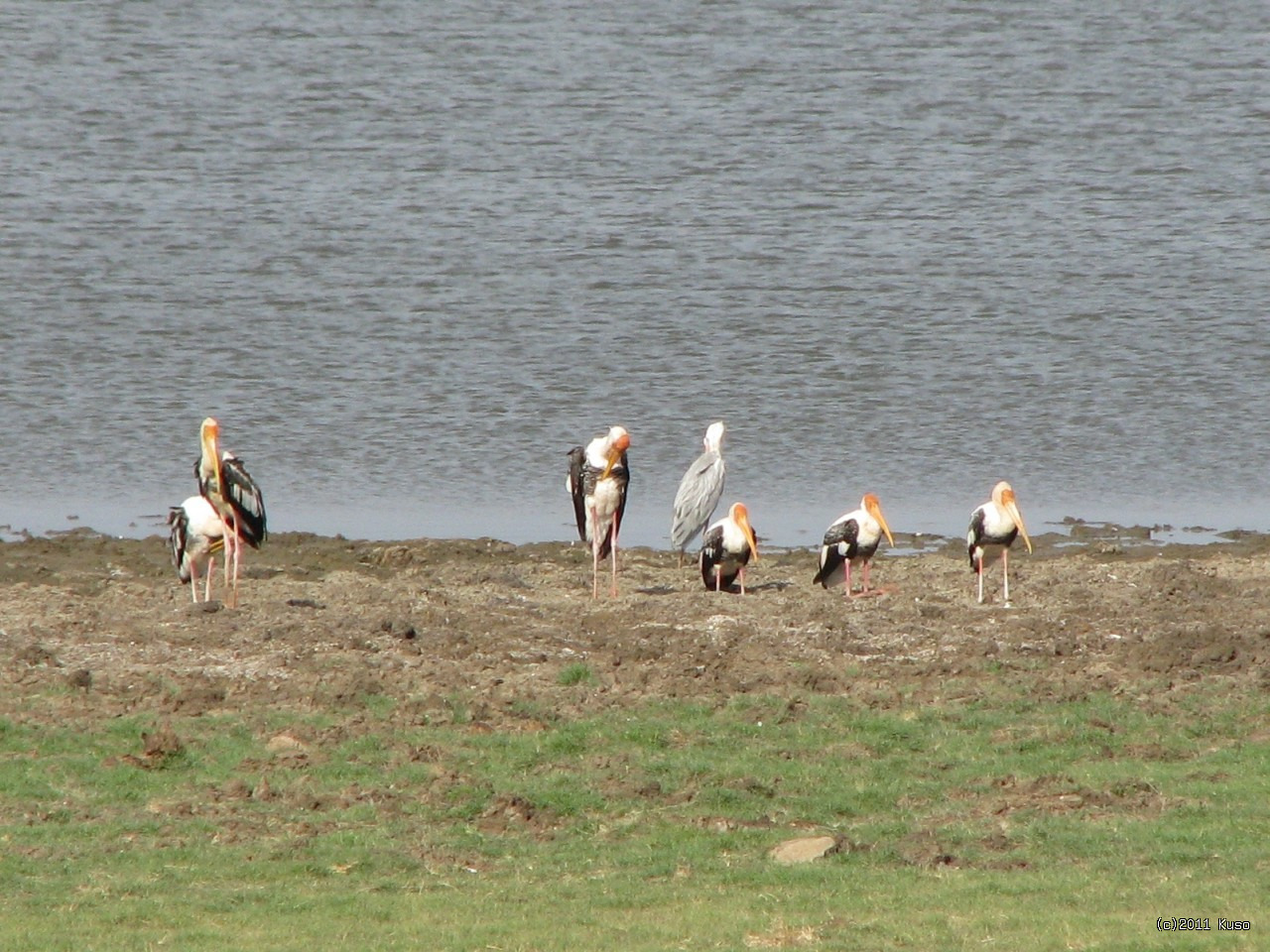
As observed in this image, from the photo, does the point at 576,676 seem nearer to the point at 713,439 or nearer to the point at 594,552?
the point at 594,552

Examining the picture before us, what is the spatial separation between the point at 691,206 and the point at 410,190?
439 centimetres

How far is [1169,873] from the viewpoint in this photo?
9320 millimetres

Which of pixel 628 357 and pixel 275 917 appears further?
pixel 628 357

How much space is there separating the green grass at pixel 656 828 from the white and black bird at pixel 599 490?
14.2 ft

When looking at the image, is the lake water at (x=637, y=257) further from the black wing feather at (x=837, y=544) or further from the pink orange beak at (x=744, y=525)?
the black wing feather at (x=837, y=544)

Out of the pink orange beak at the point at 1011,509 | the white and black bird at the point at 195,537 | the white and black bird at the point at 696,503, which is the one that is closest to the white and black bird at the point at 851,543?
the pink orange beak at the point at 1011,509

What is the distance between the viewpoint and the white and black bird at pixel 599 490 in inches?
643

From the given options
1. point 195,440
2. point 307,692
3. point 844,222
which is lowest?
point 307,692

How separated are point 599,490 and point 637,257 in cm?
1268

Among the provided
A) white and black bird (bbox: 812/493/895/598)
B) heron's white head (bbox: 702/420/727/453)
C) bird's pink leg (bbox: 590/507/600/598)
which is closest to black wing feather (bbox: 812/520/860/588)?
white and black bird (bbox: 812/493/895/598)

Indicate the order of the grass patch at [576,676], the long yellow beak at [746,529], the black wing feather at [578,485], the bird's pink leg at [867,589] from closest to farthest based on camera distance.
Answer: the grass patch at [576,676], the bird's pink leg at [867,589], the long yellow beak at [746,529], the black wing feather at [578,485]

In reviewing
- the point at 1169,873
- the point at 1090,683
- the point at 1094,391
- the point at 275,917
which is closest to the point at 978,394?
the point at 1094,391

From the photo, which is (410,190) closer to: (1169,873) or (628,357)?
(628,357)

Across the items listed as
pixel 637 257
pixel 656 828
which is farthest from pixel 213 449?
pixel 637 257
